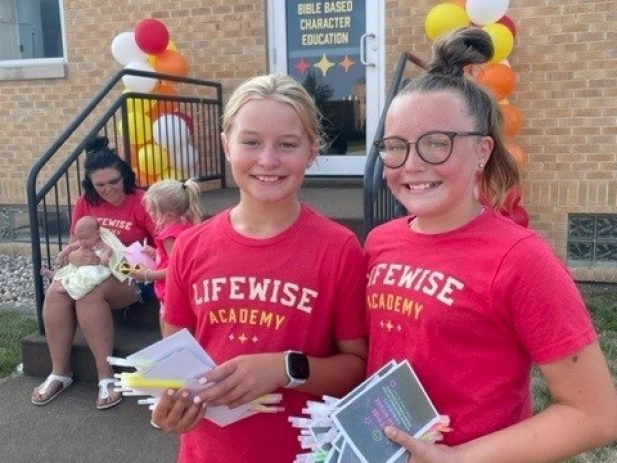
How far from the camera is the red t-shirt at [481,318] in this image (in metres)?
1.15

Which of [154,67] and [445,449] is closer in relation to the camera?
[445,449]

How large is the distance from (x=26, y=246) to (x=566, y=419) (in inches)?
280

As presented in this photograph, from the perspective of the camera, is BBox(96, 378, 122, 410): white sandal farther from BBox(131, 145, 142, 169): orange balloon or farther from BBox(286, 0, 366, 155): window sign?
BBox(286, 0, 366, 155): window sign

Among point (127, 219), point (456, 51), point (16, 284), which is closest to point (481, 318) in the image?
point (456, 51)

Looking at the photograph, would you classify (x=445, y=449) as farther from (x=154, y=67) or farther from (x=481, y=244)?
(x=154, y=67)

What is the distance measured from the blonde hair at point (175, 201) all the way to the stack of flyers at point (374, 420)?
2.47 metres

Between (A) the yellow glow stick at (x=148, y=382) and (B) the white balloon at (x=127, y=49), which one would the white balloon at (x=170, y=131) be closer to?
(B) the white balloon at (x=127, y=49)

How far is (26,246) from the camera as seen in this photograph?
7.26 metres

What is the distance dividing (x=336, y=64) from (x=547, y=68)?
1904 millimetres

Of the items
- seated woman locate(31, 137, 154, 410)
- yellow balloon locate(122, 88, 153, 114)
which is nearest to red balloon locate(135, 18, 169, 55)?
yellow balloon locate(122, 88, 153, 114)

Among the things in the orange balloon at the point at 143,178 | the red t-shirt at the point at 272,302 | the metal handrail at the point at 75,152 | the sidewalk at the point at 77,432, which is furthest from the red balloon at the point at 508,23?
the red t-shirt at the point at 272,302

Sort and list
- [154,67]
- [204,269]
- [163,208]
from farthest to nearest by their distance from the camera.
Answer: [154,67], [163,208], [204,269]

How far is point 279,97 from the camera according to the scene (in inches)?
59.5

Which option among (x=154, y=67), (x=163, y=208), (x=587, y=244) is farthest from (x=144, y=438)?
(x=587, y=244)
